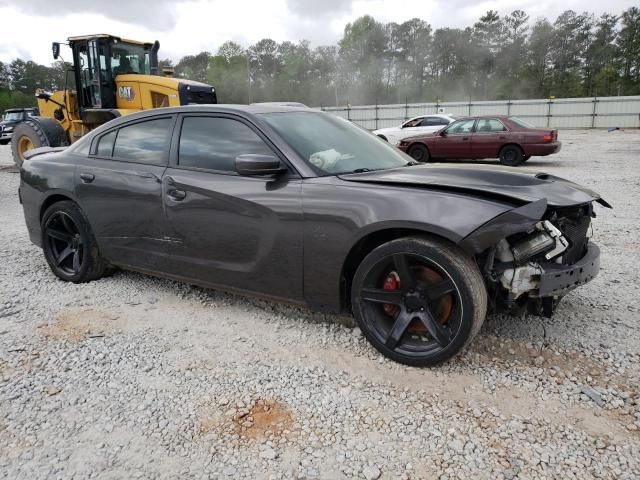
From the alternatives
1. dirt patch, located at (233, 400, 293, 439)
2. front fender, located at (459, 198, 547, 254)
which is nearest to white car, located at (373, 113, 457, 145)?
front fender, located at (459, 198, 547, 254)

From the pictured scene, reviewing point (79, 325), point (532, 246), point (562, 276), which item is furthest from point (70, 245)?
point (562, 276)

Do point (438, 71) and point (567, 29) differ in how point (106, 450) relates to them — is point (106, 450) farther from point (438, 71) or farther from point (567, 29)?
point (438, 71)

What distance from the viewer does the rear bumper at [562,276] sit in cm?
251

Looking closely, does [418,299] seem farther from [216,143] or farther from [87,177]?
[87,177]

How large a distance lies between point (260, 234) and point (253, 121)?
788 millimetres

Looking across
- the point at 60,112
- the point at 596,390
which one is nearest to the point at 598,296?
the point at 596,390

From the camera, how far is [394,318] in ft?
9.48

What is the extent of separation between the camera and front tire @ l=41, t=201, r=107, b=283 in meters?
4.04

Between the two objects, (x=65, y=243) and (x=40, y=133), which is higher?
(x=40, y=133)

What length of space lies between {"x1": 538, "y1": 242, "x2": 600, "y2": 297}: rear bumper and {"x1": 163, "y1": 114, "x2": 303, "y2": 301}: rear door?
1.37m

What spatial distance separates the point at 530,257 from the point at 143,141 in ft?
9.51

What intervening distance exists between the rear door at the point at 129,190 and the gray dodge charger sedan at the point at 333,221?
1 centimetres

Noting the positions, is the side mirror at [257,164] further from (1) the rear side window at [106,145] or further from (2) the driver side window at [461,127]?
(2) the driver side window at [461,127]

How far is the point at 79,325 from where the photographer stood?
3367 millimetres
